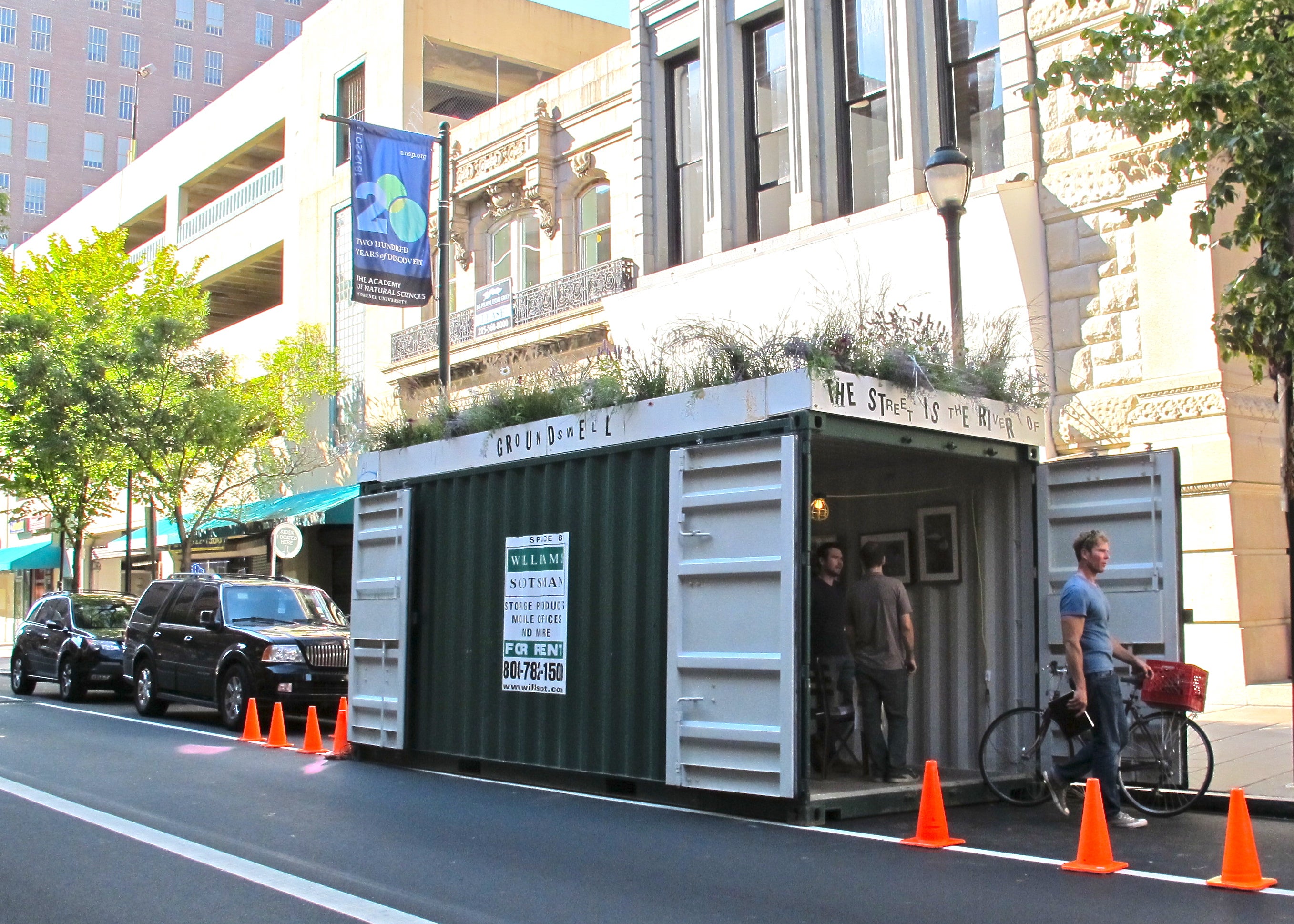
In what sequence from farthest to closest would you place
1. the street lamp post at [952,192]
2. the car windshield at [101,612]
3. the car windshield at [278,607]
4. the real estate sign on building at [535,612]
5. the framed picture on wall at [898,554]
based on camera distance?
the car windshield at [101,612], the car windshield at [278,607], the street lamp post at [952,192], the framed picture on wall at [898,554], the real estate sign on building at [535,612]

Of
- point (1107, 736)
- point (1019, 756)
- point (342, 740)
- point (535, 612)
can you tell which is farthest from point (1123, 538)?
point (342, 740)

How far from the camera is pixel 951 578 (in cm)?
1064

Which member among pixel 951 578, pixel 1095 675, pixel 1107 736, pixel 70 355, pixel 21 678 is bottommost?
pixel 21 678

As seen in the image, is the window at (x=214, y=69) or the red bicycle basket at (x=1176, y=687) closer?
the red bicycle basket at (x=1176, y=687)

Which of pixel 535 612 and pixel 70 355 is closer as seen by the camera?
pixel 535 612

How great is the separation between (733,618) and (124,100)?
8954 centimetres

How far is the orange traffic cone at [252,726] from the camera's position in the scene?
1455 cm

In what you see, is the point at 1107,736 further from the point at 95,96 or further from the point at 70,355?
the point at 95,96

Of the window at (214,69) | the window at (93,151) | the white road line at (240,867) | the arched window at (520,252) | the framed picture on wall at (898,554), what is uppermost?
the window at (214,69)

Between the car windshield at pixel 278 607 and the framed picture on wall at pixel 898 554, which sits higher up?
the framed picture on wall at pixel 898 554

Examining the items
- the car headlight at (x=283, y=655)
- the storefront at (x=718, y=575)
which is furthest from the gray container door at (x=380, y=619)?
the car headlight at (x=283, y=655)

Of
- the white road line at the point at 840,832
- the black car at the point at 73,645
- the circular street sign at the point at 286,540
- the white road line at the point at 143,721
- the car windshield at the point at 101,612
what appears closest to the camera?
the white road line at the point at 840,832

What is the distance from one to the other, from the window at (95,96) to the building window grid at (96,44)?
1373mm

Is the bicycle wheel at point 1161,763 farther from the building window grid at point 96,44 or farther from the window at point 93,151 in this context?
the building window grid at point 96,44
